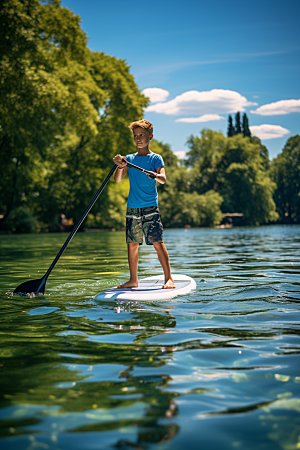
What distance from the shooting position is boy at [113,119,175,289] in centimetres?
586

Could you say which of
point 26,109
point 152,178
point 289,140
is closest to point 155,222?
point 152,178

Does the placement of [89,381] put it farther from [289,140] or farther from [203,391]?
[289,140]

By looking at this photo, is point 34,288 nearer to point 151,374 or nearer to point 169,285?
point 169,285

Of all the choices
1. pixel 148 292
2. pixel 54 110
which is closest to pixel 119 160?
pixel 148 292

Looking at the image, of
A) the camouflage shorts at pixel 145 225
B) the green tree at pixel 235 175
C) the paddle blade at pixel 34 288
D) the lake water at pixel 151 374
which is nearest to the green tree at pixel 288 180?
the green tree at pixel 235 175

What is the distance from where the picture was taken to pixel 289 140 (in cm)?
8019

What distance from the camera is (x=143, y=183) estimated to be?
231 inches

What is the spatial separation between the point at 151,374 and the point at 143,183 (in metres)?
3.44

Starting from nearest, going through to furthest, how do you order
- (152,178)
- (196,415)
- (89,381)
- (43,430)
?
(43,430), (196,415), (89,381), (152,178)

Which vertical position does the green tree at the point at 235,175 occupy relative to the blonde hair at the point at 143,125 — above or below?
above

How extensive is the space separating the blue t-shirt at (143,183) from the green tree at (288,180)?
73.8 m

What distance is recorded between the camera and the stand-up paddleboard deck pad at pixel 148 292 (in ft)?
17.0

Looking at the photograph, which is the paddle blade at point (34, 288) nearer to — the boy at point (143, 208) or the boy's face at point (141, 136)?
the boy at point (143, 208)

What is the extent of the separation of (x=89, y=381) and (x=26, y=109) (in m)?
25.3
